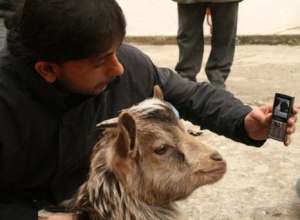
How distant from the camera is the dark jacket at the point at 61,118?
7.72 feet

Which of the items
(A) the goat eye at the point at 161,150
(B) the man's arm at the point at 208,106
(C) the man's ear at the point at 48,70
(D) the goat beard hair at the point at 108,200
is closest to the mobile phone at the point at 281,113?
(B) the man's arm at the point at 208,106

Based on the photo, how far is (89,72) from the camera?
221 cm

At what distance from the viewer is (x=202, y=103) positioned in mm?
2646

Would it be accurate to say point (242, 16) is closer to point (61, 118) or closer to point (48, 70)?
point (61, 118)

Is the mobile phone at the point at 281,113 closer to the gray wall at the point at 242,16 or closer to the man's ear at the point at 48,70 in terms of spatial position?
the man's ear at the point at 48,70

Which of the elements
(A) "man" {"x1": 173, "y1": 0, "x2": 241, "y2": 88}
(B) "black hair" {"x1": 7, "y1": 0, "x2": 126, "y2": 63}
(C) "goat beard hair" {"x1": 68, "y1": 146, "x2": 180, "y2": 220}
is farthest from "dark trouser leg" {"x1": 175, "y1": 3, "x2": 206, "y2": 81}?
(B) "black hair" {"x1": 7, "y1": 0, "x2": 126, "y2": 63}

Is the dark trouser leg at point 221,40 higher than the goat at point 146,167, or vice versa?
the goat at point 146,167

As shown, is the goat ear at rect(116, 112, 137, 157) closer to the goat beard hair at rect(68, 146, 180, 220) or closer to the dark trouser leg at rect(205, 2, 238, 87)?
the goat beard hair at rect(68, 146, 180, 220)

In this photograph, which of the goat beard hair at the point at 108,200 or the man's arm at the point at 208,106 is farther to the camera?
the man's arm at the point at 208,106

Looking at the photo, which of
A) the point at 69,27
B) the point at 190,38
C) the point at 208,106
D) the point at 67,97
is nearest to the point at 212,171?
the point at 208,106

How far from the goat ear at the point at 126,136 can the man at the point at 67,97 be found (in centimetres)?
22

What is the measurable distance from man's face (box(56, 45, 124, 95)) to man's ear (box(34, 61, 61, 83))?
0.01m

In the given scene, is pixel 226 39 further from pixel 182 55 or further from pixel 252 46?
pixel 252 46

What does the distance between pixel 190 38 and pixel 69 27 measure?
3.45 m
